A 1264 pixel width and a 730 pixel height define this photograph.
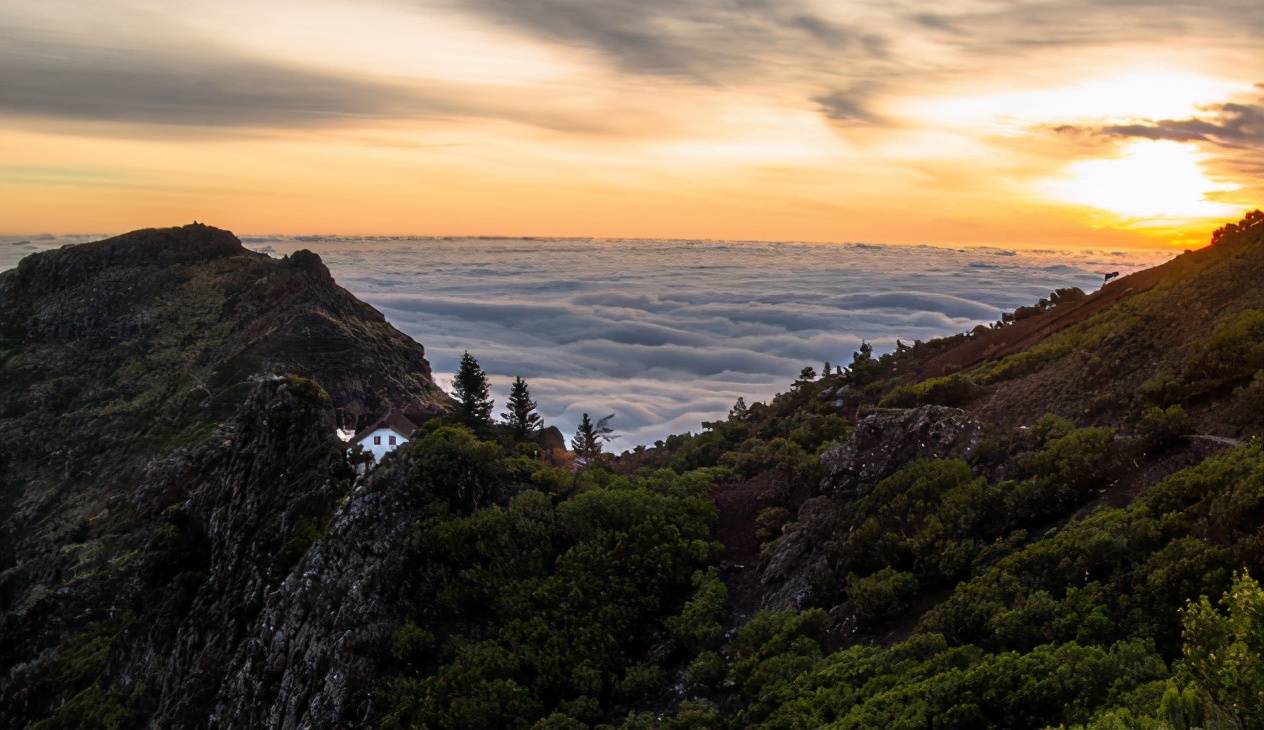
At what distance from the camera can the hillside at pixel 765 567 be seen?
1570 centimetres

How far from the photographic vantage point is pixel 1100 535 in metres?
17.6

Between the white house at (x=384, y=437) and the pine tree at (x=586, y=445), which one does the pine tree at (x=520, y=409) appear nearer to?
the pine tree at (x=586, y=445)

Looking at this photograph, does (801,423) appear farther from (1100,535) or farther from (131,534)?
(131,534)

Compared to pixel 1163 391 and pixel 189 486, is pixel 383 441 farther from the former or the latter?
pixel 1163 391

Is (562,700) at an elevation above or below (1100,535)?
below

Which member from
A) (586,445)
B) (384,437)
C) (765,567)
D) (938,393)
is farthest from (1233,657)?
(586,445)

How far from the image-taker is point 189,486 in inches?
1809

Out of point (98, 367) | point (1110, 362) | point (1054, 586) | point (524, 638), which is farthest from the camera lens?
point (98, 367)

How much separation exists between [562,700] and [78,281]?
80.1 m

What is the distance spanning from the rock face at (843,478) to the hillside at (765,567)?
114mm

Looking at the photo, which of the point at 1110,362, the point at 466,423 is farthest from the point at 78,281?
the point at 1110,362

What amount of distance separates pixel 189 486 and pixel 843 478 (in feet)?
117

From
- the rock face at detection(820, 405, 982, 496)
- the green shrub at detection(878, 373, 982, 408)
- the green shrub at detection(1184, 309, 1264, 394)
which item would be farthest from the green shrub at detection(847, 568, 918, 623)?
the green shrub at detection(878, 373, 982, 408)

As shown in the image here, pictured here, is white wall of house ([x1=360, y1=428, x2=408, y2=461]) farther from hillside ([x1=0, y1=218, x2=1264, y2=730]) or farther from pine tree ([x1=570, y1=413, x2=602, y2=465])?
pine tree ([x1=570, y1=413, x2=602, y2=465])
